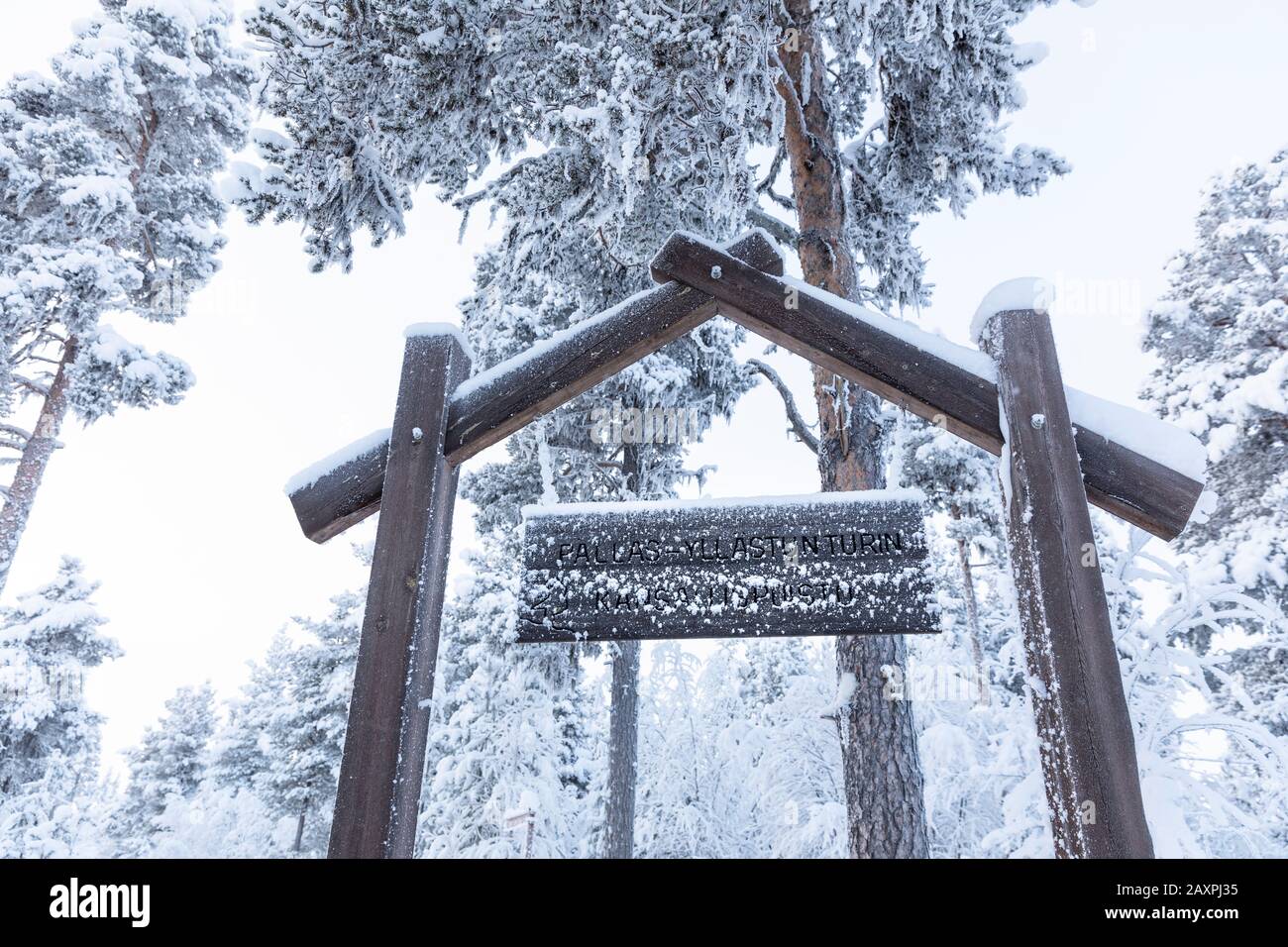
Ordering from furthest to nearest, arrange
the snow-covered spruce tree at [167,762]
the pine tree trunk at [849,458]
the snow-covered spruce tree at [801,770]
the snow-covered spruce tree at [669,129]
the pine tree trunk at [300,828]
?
the snow-covered spruce tree at [167,762]
the pine tree trunk at [300,828]
the snow-covered spruce tree at [801,770]
the snow-covered spruce tree at [669,129]
the pine tree trunk at [849,458]

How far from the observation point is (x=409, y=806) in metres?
2.35

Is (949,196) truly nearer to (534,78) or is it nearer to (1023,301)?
(534,78)

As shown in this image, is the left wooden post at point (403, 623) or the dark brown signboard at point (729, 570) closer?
the left wooden post at point (403, 623)

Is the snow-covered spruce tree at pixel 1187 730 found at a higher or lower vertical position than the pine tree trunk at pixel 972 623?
lower

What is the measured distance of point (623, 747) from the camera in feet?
→ 36.7

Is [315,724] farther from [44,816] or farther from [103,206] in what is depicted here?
[103,206]

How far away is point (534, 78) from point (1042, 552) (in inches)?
229

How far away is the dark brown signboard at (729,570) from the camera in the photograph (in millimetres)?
2455

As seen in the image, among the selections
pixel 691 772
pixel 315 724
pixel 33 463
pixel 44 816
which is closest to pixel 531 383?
pixel 33 463

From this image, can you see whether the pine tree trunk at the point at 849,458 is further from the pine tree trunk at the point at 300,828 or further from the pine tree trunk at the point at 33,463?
the pine tree trunk at the point at 300,828

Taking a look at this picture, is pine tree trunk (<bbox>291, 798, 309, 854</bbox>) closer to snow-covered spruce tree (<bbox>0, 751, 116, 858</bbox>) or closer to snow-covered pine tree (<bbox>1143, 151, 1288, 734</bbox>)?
snow-covered spruce tree (<bbox>0, 751, 116, 858</bbox>)

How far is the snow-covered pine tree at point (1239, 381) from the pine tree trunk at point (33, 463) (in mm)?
18927

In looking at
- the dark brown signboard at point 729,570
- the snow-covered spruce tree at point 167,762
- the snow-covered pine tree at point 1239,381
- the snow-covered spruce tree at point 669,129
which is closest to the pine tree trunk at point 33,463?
the snow-covered spruce tree at point 669,129

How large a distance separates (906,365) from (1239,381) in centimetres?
1379
